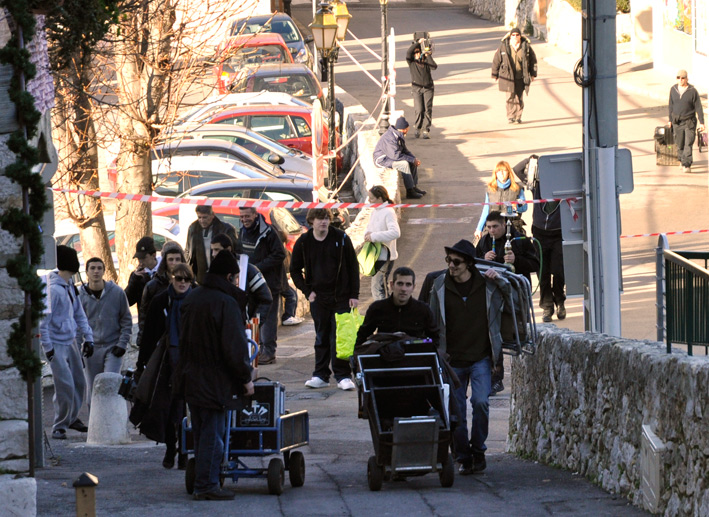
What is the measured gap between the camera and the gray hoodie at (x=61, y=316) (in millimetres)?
11188

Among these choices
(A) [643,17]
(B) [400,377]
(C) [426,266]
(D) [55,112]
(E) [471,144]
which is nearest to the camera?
(B) [400,377]

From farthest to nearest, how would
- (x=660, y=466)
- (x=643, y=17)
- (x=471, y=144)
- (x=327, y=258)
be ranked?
(x=643, y=17)
(x=471, y=144)
(x=327, y=258)
(x=660, y=466)

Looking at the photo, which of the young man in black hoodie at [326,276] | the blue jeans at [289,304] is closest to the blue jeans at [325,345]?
the young man in black hoodie at [326,276]

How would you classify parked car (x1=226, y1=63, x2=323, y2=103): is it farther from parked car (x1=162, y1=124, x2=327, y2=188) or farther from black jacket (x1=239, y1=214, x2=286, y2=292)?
black jacket (x1=239, y1=214, x2=286, y2=292)

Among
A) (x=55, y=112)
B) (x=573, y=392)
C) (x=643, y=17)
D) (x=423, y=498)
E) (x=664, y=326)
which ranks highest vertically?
(x=643, y=17)

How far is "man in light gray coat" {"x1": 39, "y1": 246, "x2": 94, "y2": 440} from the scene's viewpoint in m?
11.3

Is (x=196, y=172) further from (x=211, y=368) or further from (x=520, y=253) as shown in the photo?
(x=211, y=368)

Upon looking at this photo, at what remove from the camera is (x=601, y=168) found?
988cm

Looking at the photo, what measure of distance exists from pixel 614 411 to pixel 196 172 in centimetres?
1205

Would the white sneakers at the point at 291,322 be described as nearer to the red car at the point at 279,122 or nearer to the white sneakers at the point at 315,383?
the white sneakers at the point at 315,383

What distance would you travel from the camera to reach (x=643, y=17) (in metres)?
35.1

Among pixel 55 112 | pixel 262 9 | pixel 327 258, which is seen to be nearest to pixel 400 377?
pixel 327 258

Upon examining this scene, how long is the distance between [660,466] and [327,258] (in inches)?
239

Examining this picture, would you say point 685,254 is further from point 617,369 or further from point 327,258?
point 327,258
